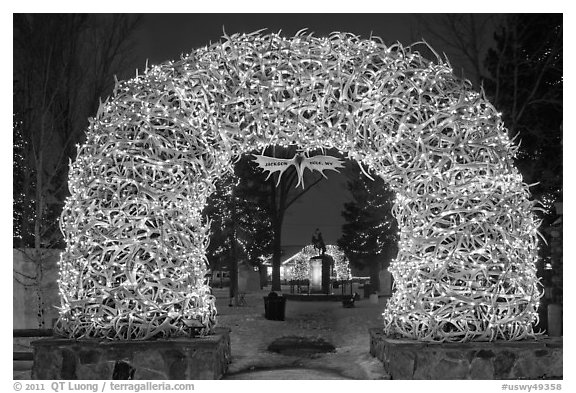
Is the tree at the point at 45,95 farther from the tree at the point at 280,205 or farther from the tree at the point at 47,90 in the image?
the tree at the point at 280,205

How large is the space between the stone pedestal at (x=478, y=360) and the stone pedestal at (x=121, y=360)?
6.74 feet

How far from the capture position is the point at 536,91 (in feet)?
46.0

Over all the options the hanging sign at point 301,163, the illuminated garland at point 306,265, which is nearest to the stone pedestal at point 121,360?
the hanging sign at point 301,163

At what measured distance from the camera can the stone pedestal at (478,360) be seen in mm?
5793

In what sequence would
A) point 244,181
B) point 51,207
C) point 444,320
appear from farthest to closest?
point 244,181
point 51,207
point 444,320

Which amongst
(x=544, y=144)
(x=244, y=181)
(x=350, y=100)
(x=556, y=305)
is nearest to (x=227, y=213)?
(x=244, y=181)

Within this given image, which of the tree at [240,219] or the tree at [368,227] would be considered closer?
the tree at [240,219]

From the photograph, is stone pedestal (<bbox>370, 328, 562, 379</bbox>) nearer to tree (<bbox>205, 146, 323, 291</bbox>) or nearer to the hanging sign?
the hanging sign

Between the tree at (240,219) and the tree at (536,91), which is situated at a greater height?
the tree at (536,91)

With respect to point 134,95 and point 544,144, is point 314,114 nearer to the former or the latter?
point 134,95

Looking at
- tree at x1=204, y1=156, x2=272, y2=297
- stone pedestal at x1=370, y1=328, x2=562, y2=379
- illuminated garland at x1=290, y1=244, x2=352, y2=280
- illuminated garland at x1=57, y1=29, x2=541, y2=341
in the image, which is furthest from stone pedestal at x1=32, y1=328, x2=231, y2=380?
illuminated garland at x1=290, y1=244, x2=352, y2=280

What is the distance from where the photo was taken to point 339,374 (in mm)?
6785

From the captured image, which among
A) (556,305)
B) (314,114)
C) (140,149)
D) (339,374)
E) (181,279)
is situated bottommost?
(339,374)

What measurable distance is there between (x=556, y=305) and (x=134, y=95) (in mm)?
6841
